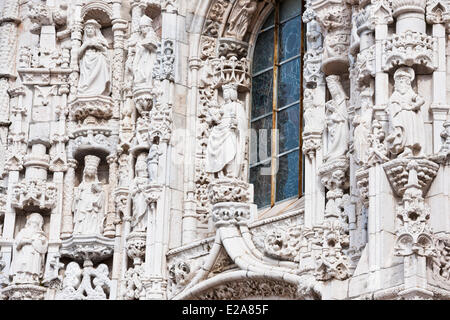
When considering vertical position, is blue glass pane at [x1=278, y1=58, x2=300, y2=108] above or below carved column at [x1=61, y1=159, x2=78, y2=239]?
above

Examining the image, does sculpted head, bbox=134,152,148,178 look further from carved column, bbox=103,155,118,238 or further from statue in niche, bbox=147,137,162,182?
carved column, bbox=103,155,118,238

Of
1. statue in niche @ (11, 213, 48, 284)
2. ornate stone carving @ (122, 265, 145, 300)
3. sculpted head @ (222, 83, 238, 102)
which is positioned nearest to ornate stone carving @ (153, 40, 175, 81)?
sculpted head @ (222, 83, 238, 102)

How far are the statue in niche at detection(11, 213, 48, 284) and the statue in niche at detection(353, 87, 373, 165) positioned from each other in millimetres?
6308

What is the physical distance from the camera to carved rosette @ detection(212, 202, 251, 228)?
1853 cm

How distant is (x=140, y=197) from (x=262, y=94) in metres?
2.16

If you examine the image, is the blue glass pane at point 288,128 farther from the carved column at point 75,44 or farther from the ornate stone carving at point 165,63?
the carved column at point 75,44

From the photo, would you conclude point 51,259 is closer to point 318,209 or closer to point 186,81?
point 186,81

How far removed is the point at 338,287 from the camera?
51.8 feet

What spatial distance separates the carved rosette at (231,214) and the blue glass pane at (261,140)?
1221 mm
